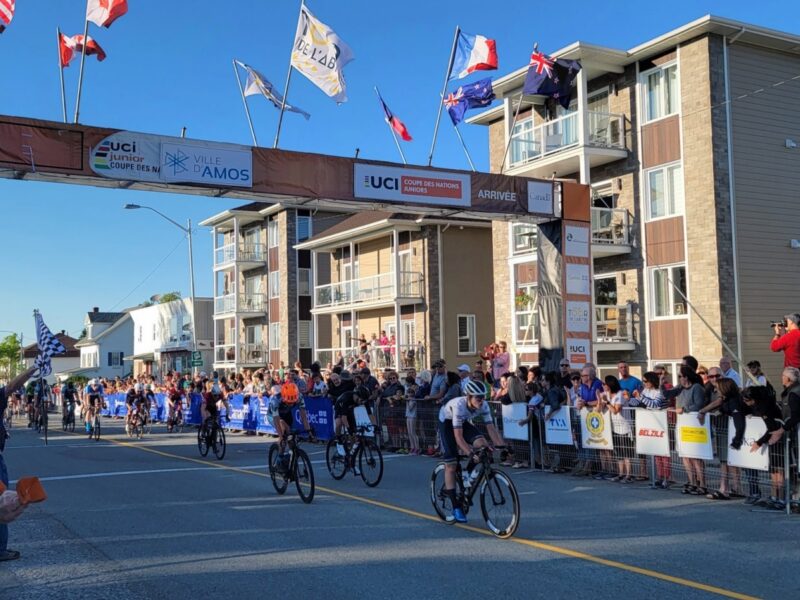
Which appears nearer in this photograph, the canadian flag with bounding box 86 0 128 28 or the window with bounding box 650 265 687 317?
the canadian flag with bounding box 86 0 128 28

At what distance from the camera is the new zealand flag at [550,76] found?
20.7 metres

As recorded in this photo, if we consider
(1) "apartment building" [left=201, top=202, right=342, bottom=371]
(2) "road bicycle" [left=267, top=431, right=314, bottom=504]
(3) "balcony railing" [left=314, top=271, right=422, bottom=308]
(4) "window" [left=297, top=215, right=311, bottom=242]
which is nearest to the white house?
→ (1) "apartment building" [left=201, top=202, right=342, bottom=371]

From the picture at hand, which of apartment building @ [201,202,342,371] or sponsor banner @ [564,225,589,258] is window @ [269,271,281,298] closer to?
apartment building @ [201,202,342,371]

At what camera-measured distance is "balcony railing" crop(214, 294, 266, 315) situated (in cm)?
4947

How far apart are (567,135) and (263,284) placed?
27.6m

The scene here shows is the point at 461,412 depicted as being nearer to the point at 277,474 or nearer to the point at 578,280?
the point at 277,474

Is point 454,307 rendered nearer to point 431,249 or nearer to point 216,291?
point 431,249

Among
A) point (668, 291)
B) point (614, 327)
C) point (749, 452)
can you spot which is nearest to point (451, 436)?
point (749, 452)

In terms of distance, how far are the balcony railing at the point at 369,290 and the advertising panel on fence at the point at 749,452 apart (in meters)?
24.5

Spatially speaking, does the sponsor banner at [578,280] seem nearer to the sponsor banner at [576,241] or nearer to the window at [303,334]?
the sponsor banner at [576,241]

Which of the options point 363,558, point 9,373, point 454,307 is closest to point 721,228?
point 454,307

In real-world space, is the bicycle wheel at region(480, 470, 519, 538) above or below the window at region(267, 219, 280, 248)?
below

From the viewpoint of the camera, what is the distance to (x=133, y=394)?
2631cm

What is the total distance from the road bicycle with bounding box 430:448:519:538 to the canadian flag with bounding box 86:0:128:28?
11.2 metres
